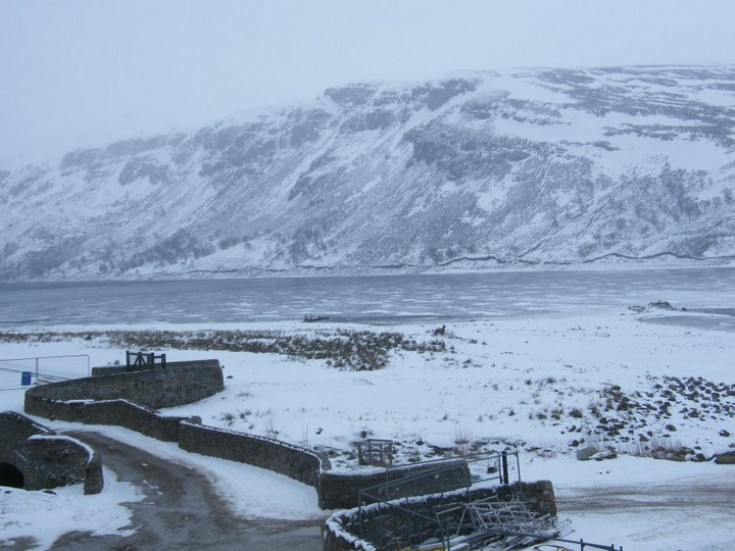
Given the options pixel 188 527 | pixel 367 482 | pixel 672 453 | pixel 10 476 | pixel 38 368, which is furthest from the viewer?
pixel 38 368

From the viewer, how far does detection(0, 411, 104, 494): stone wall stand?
56.6 feet

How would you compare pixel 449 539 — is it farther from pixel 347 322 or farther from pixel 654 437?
pixel 347 322

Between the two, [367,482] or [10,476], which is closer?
[367,482]

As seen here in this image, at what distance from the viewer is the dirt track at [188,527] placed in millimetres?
13766

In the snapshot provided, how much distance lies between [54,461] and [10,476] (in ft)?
21.5

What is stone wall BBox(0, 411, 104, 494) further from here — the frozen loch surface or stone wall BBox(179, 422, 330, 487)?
stone wall BBox(179, 422, 330, 487)

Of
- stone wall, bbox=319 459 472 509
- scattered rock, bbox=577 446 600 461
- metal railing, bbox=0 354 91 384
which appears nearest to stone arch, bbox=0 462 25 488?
metal railing, bbox=0 354 91 384

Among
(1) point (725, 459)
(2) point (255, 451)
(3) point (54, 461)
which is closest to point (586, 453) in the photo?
(1) point (725, 459)

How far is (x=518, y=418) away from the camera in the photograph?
24719 mm

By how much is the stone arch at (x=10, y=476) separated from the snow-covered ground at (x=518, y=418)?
81.9 inches

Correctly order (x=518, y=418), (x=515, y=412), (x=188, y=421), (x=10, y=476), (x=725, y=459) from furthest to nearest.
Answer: (x=515, y=412), (x=518, y=418), (x=10, y=476), (x=188, y=421), (x=725, y=459)

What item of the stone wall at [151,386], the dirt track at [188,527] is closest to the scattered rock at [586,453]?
the dirt track at [188,527]

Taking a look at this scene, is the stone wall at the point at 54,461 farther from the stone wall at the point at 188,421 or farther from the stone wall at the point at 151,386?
the stone wall at the point at 151,386

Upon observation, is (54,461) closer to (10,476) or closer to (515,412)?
(10,476)
